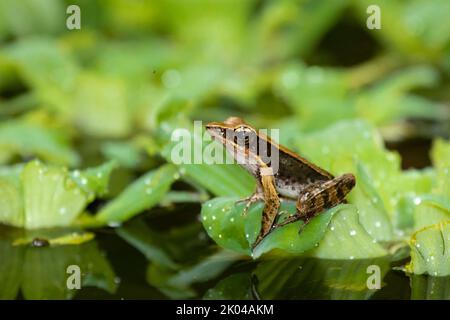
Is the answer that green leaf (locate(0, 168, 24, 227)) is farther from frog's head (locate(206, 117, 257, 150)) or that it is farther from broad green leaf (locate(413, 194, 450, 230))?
broad green leaf (locate(413, 194, 450, 230))

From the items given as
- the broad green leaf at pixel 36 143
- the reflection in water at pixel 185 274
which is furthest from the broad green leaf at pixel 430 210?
the broad green leaf at pixel 36 143

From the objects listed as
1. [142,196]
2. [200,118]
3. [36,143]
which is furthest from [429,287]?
→ [200,118]

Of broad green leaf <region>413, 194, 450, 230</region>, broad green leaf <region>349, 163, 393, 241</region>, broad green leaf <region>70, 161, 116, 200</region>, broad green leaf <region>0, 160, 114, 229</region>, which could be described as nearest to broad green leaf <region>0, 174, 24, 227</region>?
broad green leaf <region>0, 160, 114, 229</region>

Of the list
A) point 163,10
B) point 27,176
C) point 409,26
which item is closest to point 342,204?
point 27,176

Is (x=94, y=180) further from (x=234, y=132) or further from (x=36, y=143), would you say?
(x=36, y=143)

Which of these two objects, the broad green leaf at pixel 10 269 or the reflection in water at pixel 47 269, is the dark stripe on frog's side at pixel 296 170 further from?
the broad green leaf at pixel 10 269

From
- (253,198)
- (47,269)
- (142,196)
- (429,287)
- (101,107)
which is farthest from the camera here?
(101,107)
